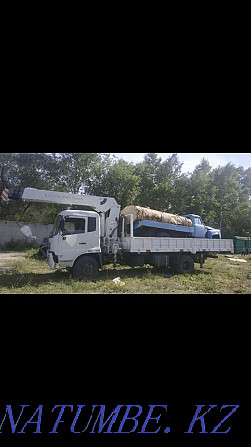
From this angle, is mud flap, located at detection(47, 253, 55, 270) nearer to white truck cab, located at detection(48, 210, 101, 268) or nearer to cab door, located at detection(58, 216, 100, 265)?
white truck cab, located at detection(48, 210, 101, 268)

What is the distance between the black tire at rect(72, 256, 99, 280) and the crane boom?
1151 millimetres

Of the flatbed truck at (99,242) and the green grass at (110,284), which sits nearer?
the green grass at (110,284)

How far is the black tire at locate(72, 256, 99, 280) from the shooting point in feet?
21.1

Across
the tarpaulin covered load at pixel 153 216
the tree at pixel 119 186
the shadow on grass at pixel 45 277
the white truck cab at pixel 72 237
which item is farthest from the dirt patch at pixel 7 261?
the tree at pixel 119 186

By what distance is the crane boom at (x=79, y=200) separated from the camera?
246 inches

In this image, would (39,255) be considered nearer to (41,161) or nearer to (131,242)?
(131,242)

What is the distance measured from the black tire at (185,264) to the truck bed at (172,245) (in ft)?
1.04

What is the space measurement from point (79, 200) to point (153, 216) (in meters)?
2.74

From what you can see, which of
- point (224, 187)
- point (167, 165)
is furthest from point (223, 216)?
point (167, 165)

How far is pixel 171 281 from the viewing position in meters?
6.83

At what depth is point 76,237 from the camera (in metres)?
6.49

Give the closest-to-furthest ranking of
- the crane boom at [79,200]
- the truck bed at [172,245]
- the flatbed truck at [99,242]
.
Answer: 1. the crane boom at [79,200]
2. the flatbed truck at [99,242]
3. the truck bed at [172,245]

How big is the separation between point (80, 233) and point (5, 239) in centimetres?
1139

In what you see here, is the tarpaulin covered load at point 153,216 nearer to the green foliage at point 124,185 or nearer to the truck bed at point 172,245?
the truck bed at point 172,245
